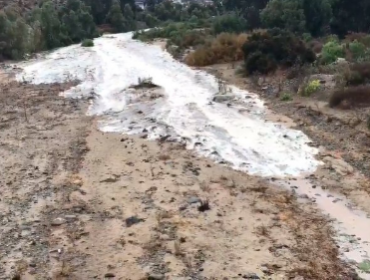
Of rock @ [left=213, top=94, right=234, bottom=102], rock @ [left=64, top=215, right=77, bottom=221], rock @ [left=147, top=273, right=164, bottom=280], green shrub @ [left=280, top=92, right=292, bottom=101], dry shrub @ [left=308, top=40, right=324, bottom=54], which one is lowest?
dry shrub @ [left=308, top=40, right=324, bottom=54]

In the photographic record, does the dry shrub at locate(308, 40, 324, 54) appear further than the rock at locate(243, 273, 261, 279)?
Yes

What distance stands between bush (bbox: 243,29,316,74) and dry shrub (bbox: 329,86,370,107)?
21.4 feet

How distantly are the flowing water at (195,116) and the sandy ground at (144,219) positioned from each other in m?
0.84

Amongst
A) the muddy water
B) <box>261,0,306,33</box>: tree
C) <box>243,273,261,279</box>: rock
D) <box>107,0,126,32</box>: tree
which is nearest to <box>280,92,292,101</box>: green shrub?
the muddy water

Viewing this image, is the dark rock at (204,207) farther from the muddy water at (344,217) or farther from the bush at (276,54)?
the bush at (276,54)

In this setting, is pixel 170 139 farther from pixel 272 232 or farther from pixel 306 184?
pixel 272 232

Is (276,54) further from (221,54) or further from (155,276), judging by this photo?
(155,276)

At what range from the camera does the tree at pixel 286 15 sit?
3959cm

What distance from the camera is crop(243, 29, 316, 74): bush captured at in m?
27.0

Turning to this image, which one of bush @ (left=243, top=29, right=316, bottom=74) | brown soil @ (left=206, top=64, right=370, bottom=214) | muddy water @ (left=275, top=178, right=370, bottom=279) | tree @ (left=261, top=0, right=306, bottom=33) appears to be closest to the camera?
muddy water @ (left=275, top=178, right=370, bottom=279)

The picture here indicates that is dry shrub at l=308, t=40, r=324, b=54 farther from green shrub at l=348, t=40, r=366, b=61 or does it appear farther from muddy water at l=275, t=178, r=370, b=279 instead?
muddy water at l=275, t=178, r=370, b=279

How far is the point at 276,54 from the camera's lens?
1083 inches

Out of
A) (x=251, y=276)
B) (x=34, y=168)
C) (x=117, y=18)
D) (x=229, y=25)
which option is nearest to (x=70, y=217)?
(x=34, y=168)

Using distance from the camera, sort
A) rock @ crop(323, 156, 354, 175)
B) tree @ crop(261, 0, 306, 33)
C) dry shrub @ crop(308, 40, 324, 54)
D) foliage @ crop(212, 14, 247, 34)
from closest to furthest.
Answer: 1. rock @ crop(323, 156, 354, 175)
2. dry shrub @ crop(308, 40, 324, 54)
3. tree @ crop(261, 0, 306, 33)
4. foliage @ crop(212, 14, 247, 34)
